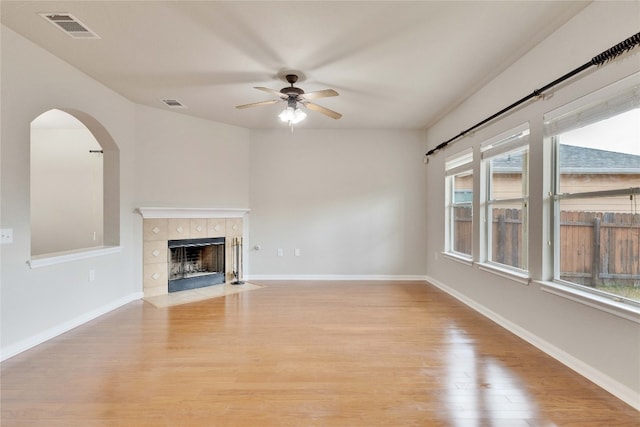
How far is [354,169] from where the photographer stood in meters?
5.48

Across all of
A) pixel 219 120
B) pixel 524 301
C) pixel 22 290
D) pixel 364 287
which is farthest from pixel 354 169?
pixel 22 290

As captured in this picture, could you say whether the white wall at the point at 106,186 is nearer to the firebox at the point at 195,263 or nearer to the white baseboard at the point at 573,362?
the firebox at the point at 195,263

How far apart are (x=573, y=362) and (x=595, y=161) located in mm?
1586

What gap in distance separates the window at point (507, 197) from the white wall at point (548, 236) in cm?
15

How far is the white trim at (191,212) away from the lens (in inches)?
168

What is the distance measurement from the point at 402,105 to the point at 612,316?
3.30 meters

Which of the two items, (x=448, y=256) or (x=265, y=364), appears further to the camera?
(x=448, y=256)

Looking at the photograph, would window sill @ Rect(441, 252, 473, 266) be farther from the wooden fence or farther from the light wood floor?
the wooden fence

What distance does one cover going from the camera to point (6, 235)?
2.42 meters

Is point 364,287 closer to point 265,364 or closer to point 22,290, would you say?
point 265,364

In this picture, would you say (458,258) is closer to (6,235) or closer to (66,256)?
(66,256)

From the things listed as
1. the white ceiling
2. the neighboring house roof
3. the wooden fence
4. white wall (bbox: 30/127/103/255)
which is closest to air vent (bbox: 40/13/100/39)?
the white ceiling

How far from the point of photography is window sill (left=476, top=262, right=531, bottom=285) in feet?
9.17

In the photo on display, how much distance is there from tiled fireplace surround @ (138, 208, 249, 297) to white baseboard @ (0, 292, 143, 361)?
1.32ft
